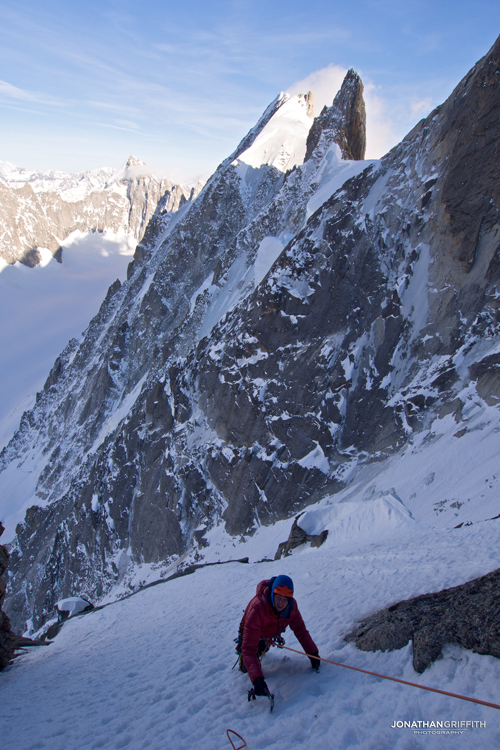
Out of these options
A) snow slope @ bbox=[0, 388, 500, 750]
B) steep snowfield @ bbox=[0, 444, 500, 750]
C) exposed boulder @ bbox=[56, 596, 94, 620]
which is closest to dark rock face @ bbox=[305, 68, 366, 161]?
snow slope @ bbox=[0, 388, 500, 750]

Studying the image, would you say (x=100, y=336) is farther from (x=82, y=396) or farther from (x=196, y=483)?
(x=196, y=483)

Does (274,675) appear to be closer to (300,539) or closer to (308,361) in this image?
(300,539)

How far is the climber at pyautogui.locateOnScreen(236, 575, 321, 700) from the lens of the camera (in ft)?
14.3

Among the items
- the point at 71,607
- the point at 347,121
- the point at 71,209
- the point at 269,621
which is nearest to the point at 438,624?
the point at 269,621

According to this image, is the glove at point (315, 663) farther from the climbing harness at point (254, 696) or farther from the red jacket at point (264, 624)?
the climbing harness at point (254, 696)

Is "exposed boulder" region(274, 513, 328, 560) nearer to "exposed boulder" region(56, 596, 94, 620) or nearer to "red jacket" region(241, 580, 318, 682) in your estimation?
"red jacket" region(241, 580, 318, 682)

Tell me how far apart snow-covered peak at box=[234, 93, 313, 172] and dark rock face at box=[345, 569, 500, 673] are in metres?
55.3

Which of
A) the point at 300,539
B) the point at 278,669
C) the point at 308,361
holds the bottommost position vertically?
the point at 300,539

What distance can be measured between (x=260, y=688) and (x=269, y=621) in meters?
0.60

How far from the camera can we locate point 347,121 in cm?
3684

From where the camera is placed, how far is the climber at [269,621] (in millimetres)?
4355

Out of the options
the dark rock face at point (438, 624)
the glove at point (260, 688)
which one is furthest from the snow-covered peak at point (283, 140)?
the glove at point (260, 688)

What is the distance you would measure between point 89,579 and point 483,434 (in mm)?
35379

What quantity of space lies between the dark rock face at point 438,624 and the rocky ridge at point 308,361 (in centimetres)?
1607
